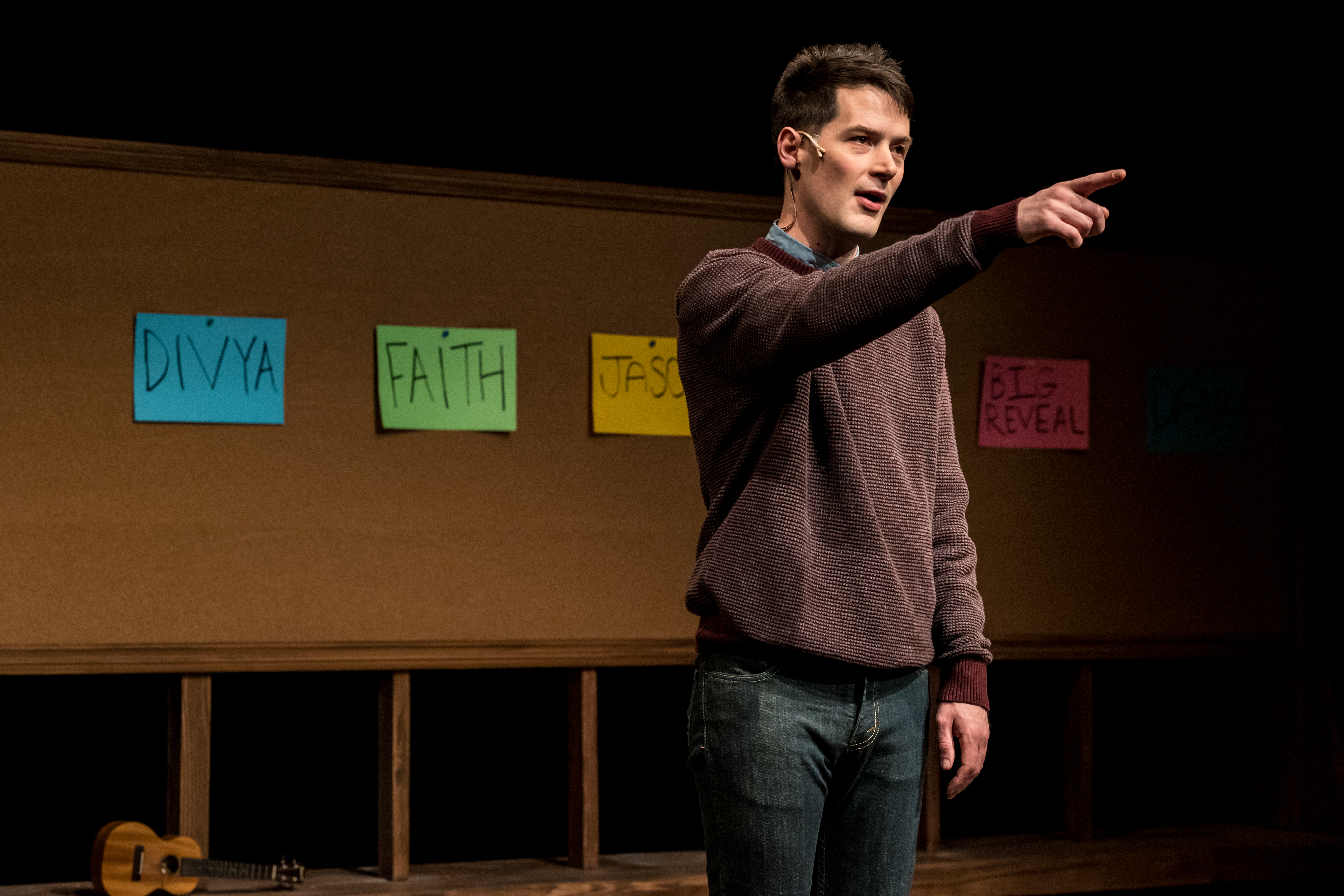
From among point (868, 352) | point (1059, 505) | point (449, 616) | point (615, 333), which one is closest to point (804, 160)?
point (868, 352)

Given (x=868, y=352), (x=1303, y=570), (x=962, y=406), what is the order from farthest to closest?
(x=1303, y=570)
(x=962, y=406)
(x=868, y=352)

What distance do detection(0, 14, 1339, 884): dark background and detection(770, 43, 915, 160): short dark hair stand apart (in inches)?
39.6

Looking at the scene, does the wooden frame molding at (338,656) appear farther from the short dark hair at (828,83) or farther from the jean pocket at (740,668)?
the short dark hair at (828,83)

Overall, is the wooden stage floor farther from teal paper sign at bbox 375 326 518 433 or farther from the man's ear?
the man's ear

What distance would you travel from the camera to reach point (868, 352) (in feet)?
4.17

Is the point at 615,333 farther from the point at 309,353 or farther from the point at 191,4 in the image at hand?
the point at 191,4

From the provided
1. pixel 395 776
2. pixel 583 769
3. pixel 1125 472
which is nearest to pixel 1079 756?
pixel 1125 472

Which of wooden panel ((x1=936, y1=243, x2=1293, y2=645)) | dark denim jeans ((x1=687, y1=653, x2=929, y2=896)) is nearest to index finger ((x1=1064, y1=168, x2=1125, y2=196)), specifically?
dark denim jeans ((x1=687, y1=653, x2=929, y2=896))

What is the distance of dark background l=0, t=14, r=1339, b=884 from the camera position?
6.82ft

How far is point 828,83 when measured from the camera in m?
1.30

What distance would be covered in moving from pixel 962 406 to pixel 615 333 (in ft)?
1.97

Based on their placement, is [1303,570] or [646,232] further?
[1303,570]

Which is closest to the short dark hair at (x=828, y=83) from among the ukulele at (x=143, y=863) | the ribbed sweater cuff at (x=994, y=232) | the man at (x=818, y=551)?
the man at (x=818, y=551)

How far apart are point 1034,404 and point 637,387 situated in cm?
69
